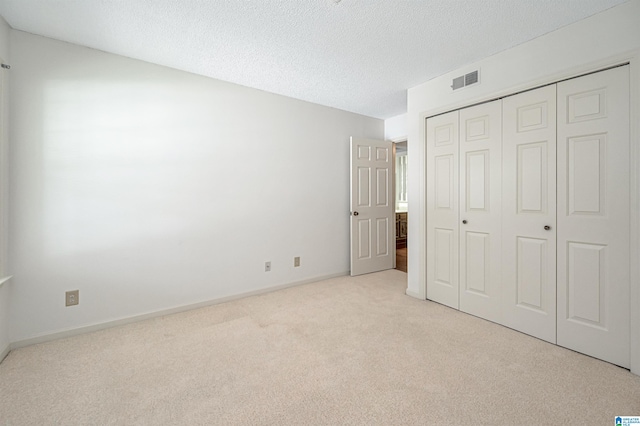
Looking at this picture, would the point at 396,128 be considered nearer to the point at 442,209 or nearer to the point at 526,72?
the point at 442,209

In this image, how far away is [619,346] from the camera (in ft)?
6.32

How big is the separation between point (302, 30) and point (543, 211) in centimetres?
244

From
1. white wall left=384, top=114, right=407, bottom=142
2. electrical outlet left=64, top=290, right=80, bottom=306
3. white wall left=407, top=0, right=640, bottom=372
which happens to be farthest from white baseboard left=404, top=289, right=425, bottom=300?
electrical outlet left=64, top=290, right=80, bottom=306

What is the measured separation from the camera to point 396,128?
178 inches

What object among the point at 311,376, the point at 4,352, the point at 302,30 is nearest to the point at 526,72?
the point at 302,30

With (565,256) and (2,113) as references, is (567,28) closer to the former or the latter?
(565,256)

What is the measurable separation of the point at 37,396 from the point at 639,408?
11.2ft

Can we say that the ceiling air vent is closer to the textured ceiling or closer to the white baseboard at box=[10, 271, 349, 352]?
the textured ceiling

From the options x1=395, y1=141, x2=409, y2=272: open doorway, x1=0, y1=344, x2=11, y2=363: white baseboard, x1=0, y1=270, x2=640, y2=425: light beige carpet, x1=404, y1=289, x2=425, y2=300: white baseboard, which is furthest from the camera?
x1=395, y1=141, x2=409, y2=272: open doorway

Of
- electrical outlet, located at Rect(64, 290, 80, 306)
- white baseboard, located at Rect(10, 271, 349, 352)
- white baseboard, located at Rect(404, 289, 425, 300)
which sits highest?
electrical outlet, located at Rect(64, 290, 80, 306)

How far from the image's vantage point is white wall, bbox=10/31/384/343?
2.27m

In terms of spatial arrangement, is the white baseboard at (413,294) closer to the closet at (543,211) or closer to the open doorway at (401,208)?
the closet at (543,211)

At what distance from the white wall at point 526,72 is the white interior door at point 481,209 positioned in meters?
0.22

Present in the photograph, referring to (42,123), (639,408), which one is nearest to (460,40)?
(639,408)
